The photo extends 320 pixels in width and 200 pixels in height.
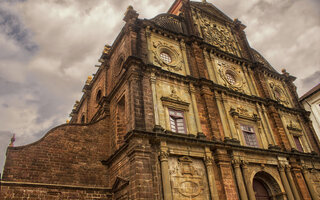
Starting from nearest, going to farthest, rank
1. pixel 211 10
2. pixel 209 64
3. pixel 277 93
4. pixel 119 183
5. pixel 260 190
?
pixel 119 183
pixel 260 190
pixel 209 64
pixel 277 93
pixel 211 10

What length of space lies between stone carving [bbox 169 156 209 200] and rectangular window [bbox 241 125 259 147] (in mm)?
4876

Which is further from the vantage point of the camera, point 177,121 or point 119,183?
point 177,121

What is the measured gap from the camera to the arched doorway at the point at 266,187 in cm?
1552

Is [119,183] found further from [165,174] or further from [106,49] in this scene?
[106,49]

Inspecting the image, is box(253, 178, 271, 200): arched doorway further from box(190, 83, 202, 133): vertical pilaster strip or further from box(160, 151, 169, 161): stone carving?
box(160, 151, 169, 161): stone carving

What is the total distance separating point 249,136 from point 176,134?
617 cm

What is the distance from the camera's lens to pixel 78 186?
13.0 meters

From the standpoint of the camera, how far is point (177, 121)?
14664 mm

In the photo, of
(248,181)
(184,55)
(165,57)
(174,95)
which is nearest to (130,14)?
(165,57)

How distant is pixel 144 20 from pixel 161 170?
9901 millimetres

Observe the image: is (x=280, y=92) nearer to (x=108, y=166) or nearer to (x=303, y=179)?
(x=303, y=179)

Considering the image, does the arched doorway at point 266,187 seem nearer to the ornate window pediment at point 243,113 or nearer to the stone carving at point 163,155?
the ornate window pediment at point 243,113

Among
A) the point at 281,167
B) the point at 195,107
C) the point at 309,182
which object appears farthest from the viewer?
the point at 309,182

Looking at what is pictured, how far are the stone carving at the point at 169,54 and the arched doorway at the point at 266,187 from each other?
8257mm
